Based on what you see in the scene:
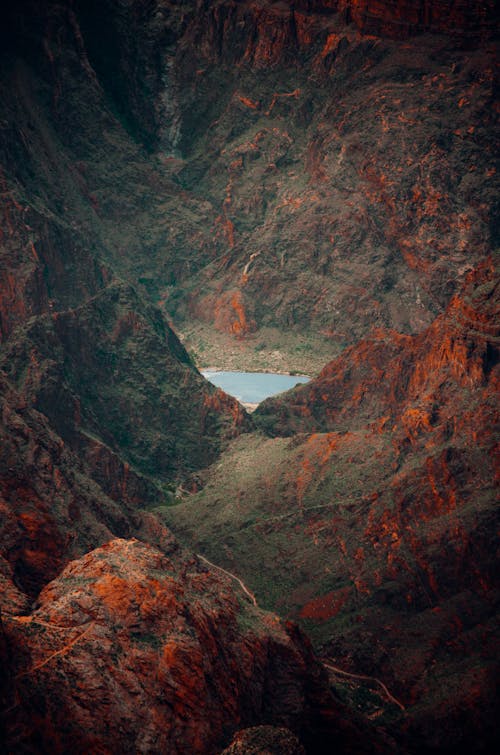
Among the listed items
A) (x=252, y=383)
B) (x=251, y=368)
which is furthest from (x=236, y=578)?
(x=251, y=368)

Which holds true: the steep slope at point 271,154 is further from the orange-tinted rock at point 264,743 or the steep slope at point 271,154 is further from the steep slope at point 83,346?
the orange-tinted rock at point 264,743

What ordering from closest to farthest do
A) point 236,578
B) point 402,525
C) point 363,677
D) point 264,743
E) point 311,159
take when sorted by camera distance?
1. point 264,743
2. point 363,677
3. point 402,525
4. point 236,578
5. point 311,159

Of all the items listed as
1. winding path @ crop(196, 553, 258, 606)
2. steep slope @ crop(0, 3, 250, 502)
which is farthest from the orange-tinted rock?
steep slope @ crop(0, 3, 250, 502)

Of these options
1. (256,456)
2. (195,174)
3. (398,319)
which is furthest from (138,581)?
(195,174)

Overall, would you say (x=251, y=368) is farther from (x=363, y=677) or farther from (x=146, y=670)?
(x=146, y=670)

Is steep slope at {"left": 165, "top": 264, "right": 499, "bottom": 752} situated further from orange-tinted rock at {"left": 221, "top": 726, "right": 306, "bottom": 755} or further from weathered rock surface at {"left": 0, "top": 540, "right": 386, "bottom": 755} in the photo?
orange-tinted rock at {"left": 221, "top": 726, "right": 306, "bottom": 755}
